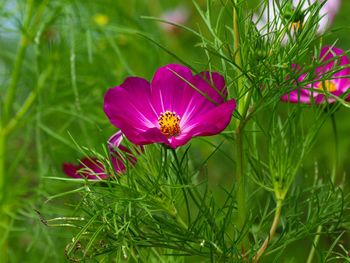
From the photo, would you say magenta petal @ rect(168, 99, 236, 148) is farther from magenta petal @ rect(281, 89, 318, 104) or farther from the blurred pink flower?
the blurred pink flower

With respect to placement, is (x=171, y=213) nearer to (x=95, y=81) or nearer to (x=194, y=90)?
(x=194, y=90)

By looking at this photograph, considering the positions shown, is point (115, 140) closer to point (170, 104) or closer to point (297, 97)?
point (170, 104)

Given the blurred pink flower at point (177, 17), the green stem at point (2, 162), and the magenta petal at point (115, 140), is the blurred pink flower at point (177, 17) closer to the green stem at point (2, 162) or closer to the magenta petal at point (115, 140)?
the green stem at point (2, 162)

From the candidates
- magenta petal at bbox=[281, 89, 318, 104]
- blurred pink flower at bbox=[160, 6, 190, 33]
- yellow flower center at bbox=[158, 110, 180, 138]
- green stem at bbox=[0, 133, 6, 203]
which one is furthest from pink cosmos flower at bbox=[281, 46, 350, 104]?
blurred pink flower at bbox=[160, 6, 190, 33]

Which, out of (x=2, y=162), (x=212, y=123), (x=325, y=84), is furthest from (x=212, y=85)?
(x=2, y=162)

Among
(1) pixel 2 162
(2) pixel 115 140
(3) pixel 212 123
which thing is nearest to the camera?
(3) pixel 212 123

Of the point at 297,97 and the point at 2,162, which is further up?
the point at 297,97
